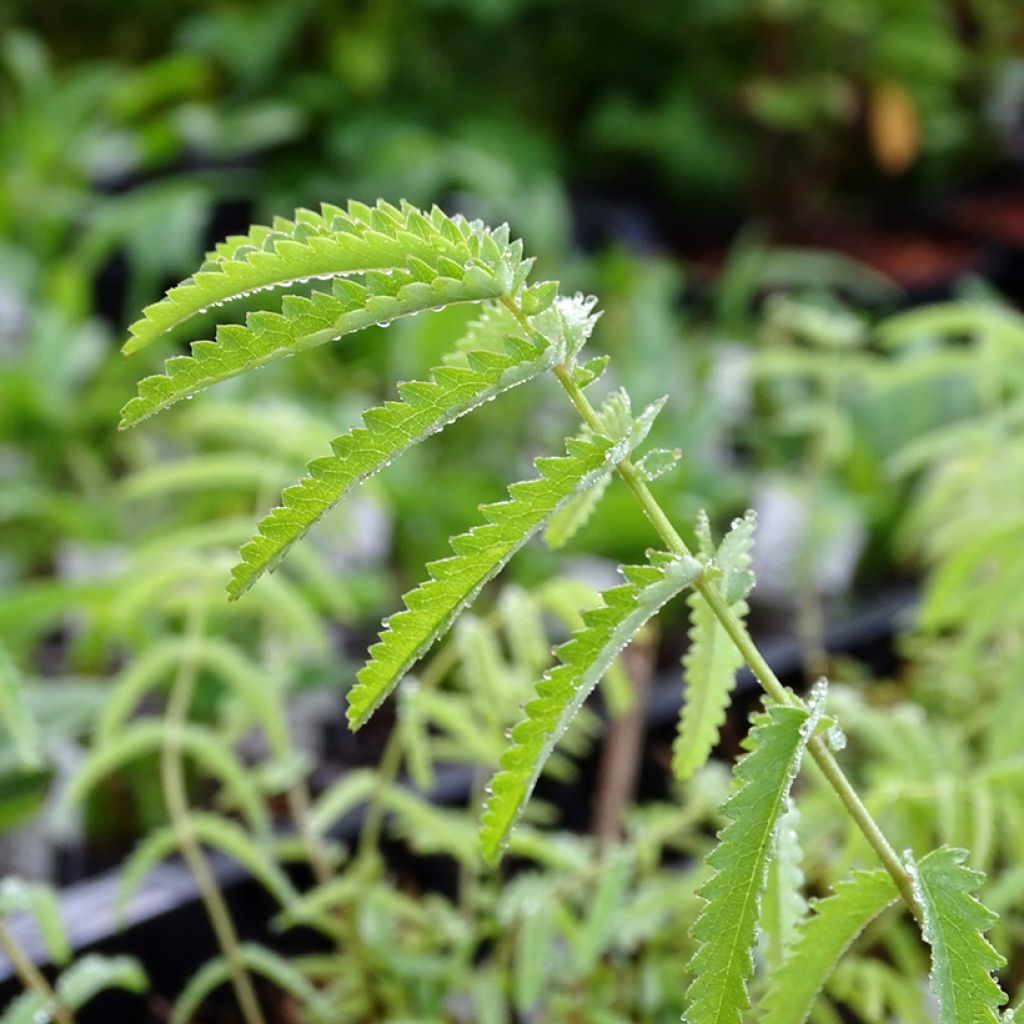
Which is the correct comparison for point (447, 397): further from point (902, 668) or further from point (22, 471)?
point (22, 471)

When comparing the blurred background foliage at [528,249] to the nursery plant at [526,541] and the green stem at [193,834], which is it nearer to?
the green stem at [193,834]

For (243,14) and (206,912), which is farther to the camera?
(243,14)

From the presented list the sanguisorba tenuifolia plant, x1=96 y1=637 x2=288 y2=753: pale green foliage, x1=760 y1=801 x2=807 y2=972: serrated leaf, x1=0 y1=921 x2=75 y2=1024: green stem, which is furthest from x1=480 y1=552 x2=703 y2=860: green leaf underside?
x1=96 y1=637 x2=288 y2=753: pale green foliage

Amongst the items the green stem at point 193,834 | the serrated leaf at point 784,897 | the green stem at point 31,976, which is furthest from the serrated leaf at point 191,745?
the serrated leaf at point 784,897

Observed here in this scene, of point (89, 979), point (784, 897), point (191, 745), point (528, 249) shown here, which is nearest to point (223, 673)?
point (191, 745)

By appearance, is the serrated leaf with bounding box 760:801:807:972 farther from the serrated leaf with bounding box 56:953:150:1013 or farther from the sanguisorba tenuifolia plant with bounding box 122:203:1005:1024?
the serrated leaf with bounding box 56:953:150:1013

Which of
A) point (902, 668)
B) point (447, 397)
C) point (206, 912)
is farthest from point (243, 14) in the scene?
point (447, 397)

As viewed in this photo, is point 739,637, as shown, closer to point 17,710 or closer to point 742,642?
point 742,642

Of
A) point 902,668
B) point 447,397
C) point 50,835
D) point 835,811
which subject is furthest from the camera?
point 902,668

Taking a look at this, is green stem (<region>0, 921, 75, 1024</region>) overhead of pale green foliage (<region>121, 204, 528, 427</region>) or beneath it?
beneath
